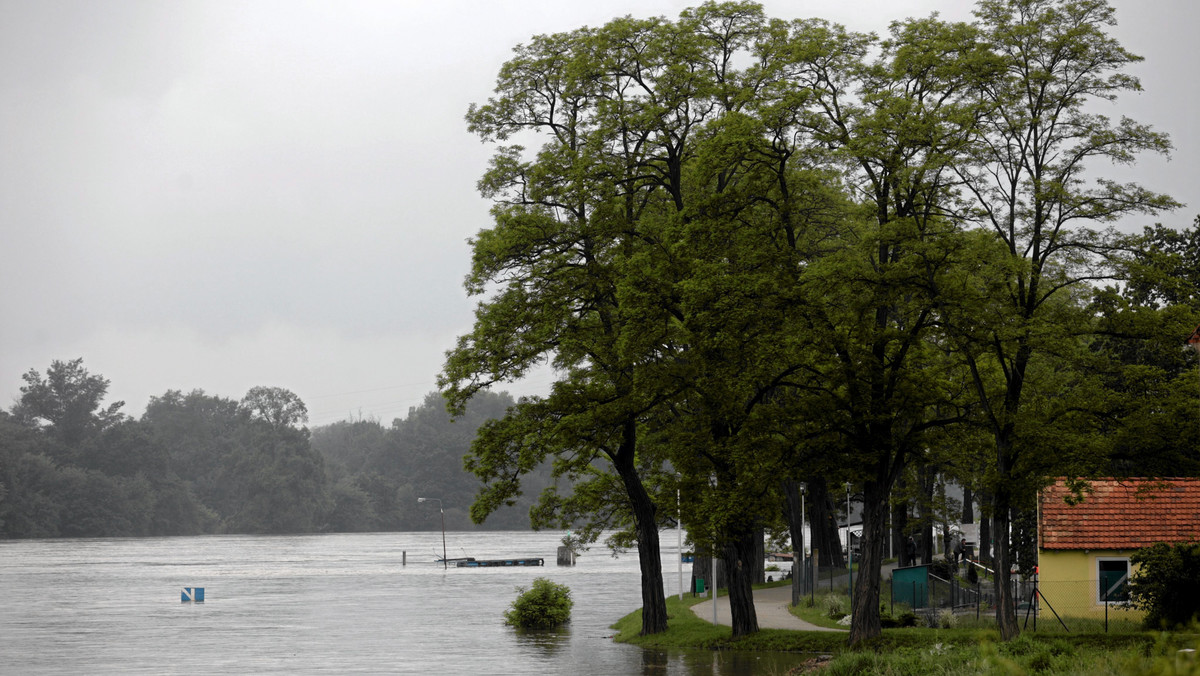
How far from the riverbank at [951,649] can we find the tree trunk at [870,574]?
1.64ft

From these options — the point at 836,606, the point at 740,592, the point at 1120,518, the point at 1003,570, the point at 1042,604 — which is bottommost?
the point at 836,606

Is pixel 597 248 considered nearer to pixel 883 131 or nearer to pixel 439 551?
pixel 883 131

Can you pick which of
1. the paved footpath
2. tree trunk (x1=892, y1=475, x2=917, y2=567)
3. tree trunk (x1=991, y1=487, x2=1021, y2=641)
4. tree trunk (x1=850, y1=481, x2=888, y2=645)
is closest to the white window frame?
tree trunk (x1=991, y1=487, x2=1021, y2=641)

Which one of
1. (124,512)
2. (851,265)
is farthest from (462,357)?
(124,512)

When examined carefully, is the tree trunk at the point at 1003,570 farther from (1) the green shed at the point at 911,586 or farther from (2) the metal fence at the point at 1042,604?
(1) the green shed at the point at 911,586

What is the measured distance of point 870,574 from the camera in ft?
94.3

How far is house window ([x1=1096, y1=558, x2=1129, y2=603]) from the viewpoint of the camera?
33312 millimetres

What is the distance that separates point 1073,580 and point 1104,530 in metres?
1.74

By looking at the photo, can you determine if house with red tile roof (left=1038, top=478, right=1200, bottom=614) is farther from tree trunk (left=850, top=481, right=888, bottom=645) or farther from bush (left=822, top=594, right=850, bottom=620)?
tree trunk (left=850, top=481, right=888, bottom=645)

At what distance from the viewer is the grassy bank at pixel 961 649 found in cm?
1420

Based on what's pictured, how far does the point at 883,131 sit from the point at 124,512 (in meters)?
171

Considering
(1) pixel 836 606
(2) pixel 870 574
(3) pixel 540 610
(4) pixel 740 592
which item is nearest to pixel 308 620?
(3) pixel 540 610

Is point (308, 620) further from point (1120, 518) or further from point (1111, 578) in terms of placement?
point (1120, 518)

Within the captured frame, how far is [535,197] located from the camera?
35.2 m
